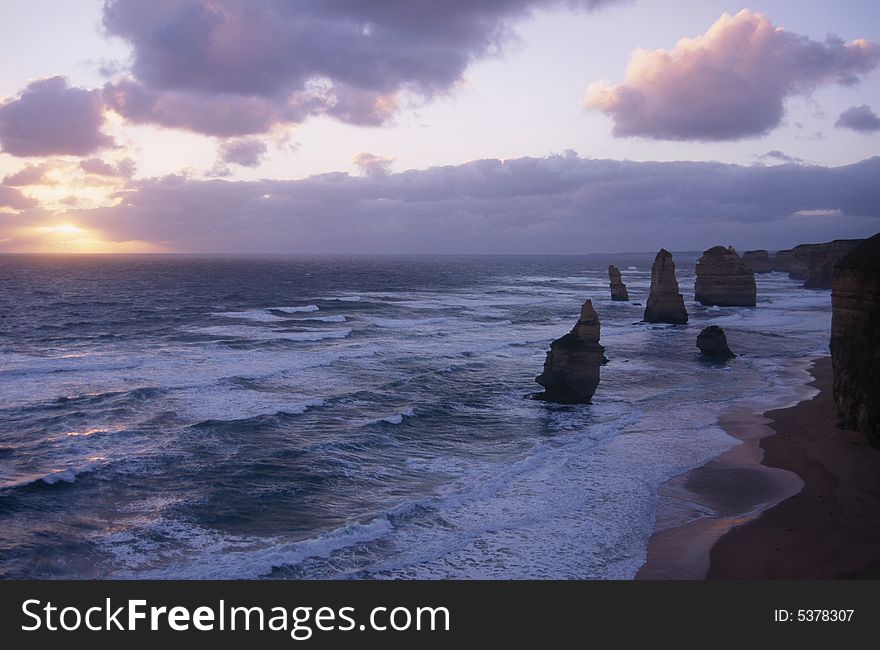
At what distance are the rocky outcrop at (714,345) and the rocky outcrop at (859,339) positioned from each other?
61.2 ft

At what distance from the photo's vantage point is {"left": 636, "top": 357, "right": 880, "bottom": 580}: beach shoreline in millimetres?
15820

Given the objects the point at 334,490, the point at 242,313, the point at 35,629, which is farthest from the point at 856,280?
the point at 242,313

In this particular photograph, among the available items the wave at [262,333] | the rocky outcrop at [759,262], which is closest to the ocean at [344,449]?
the wave at [262,333]

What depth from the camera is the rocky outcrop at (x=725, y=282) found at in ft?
263

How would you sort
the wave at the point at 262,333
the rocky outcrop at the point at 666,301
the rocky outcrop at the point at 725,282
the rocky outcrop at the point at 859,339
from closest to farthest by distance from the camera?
the rocky outcrop at the point at 859,339 < the wave at the point at 262,333 < the rocky outcrop at the point at 666,301 < the rocky outcrop at the point at 725,282

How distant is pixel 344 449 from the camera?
2555 centimetres

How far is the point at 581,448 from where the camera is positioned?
2614 cm

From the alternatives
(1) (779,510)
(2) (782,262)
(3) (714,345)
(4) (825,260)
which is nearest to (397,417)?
(1) (779,510)

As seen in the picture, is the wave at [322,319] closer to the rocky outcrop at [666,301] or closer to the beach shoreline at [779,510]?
the rocky outcrop at [666,301]

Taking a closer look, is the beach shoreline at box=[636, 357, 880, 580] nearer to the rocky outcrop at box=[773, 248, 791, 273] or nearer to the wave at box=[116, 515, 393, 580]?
the wave at box=[116, 515, 393, 580]

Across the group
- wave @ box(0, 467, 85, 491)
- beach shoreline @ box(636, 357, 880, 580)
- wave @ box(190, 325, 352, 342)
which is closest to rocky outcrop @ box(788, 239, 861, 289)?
wave @ box(190, 325, 352, 342)

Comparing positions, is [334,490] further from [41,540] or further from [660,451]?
[660,451]

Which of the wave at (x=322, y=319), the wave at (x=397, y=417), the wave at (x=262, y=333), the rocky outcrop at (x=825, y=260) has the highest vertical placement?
the rocky outcrop at (x=825, y=260)

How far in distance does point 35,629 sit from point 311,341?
143 feet
